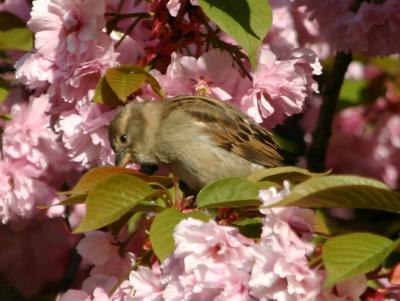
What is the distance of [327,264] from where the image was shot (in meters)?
1.77

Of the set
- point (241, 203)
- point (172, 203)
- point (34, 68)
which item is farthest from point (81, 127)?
point (241, 203)

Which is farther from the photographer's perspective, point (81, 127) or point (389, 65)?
point (389, 65)

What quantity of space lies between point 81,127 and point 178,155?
0.43m

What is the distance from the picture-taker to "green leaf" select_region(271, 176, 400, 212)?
1.83 meters

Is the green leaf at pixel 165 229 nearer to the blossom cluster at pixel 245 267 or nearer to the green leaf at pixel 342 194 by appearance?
the blossom cluster at pixel 245 267

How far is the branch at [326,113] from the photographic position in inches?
153

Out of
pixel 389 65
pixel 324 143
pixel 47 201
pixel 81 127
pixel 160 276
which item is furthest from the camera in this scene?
pixel 389 65

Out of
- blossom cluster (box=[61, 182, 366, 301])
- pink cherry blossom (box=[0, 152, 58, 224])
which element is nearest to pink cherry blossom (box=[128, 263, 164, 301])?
blossom cluster (box=[61, 182, 366, 301])

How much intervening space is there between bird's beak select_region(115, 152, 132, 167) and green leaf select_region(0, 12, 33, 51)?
513 millimetres

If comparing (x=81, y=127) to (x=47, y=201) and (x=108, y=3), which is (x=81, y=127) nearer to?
(x=108, y=3)

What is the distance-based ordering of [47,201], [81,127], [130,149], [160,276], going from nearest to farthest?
[160,276]
[81,127]
[130,149]
[47,201]

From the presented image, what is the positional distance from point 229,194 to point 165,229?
163 millimetres

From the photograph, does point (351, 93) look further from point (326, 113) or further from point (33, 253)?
point (33, 253)

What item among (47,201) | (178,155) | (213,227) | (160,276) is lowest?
(47,201)
